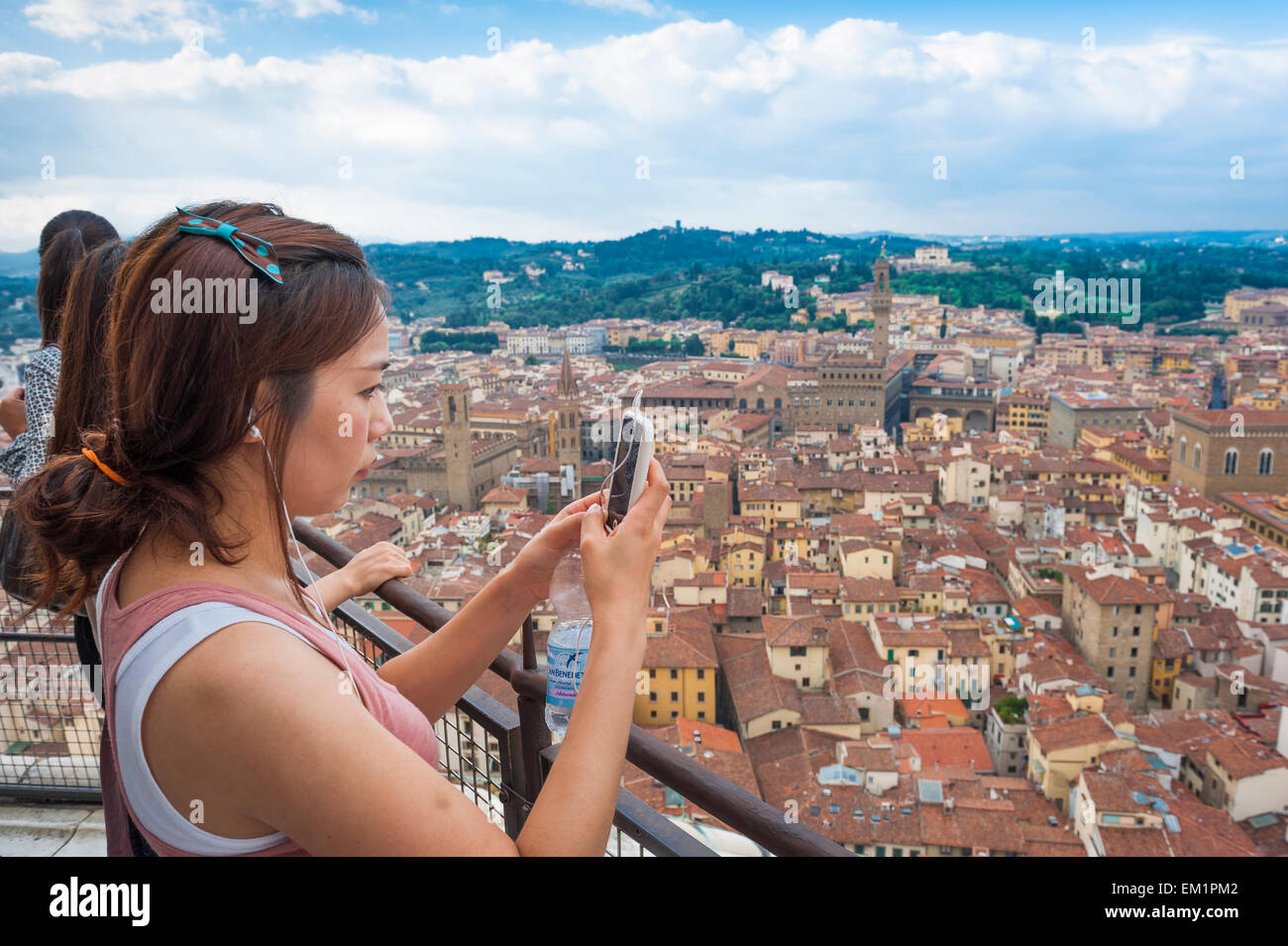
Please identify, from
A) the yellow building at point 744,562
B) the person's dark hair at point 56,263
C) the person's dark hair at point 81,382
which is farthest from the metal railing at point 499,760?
the yellow building at point 744,562

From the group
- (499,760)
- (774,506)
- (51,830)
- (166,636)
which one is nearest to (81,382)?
(166,636)

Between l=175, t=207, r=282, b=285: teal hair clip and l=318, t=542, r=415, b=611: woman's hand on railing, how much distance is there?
1.42 ft

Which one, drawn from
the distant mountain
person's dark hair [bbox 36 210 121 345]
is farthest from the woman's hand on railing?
the distant mountain

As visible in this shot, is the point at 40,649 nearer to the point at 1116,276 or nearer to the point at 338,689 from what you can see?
the point at 338,689

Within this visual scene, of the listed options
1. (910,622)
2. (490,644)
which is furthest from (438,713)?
(910,622)

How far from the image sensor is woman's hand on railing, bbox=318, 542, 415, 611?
95cm

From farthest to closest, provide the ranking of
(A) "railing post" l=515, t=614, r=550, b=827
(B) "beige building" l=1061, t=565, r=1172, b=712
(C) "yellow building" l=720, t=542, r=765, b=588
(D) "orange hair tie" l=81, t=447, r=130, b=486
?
(C) "yellow building" l=720, t=542, r=765, b=588 → (B) "beige building" l=1061, t=565, r=1172, b=712 → (A) "railing post" l=515, t=614, r=550, b=827 → (D) "orange hair tie" l=81, t=447, r=130, b=486

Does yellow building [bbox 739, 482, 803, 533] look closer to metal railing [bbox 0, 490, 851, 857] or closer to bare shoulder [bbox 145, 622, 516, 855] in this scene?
metal railing [bbox 0, 490, 851, 857]

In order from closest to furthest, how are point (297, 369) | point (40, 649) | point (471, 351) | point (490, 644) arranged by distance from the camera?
point (297, 369), point (490, 644), point (40, 649), point (471, 351)

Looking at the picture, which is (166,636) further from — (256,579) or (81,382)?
(81,382)

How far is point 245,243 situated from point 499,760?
58cm

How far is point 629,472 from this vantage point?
639 millimetres
